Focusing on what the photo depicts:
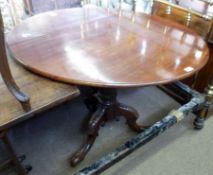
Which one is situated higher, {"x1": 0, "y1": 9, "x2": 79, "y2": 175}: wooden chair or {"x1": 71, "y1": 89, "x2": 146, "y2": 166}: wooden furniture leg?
{"x1": 0, "y1": 9, "x2": 79, "y2": 175}: wooden chair

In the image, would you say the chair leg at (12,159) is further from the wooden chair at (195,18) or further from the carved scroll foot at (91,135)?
the wooden chair at (195,18)

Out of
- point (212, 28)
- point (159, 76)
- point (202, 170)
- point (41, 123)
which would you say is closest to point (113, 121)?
point (41, 123)

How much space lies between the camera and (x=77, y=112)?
1.77 m

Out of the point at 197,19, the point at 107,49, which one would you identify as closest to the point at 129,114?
the point at 107,49

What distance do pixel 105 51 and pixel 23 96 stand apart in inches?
18.6

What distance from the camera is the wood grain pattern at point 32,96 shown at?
913mm

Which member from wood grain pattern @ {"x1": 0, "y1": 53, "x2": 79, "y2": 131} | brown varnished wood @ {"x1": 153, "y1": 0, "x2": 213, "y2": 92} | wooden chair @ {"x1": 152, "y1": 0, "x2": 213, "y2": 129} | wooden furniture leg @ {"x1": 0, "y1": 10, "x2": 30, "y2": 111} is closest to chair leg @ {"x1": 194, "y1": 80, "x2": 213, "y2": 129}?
wooden chair @ {"x1": 152, "y1": 0, "x2": 213, "y2": 129}

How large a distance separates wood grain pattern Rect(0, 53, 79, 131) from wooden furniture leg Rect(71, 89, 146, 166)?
41 cm

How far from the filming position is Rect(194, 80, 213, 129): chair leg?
1.47 metres

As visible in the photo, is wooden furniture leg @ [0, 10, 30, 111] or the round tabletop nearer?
wooden furniture leg @ [0, 10, 30, 111]

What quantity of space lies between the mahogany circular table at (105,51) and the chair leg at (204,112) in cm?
37

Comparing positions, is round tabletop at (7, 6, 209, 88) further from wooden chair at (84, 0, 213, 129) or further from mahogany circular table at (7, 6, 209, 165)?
wooden chair at (84, 0, 213, 129)

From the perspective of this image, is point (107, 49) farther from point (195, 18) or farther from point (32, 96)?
point (195, 18)

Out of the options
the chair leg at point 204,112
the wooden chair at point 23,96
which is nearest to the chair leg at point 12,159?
the wooden chair at point 23,96
